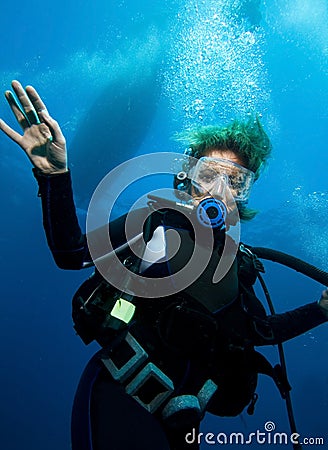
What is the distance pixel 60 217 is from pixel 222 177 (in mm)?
1837

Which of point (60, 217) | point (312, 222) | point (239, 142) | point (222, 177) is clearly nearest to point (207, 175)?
point (222, 177)

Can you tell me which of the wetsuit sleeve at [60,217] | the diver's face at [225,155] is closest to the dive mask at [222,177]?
the diver's face at [225,155]

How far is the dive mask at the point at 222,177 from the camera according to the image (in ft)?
10.7

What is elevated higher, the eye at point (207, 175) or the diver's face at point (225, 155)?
the diver's face at point (225, 155)

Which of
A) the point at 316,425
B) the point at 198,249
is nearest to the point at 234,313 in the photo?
the point at 198,249

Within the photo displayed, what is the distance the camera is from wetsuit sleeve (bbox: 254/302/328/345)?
2732 mm

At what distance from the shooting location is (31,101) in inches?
Result: 75.2

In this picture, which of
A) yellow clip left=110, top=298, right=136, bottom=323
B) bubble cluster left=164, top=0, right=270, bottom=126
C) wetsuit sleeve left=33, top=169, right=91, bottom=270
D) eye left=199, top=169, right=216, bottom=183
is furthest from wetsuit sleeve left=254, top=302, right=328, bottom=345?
bubble cluster left=164, top=0, right=270, bottom=126

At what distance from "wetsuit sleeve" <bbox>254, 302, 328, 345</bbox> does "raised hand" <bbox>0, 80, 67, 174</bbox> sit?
1.98m

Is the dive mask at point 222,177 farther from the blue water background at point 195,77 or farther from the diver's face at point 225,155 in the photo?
the blue water background at point 195,77

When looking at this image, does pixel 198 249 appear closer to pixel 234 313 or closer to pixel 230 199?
pixel 234 313

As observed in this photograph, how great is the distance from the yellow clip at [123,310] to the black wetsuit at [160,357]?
202 mm

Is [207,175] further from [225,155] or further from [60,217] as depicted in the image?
[60,217]

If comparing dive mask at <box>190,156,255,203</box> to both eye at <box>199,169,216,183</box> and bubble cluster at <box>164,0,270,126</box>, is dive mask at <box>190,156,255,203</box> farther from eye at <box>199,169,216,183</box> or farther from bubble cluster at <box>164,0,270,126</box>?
bubble cluster at <box>164,0,270,126</box>
